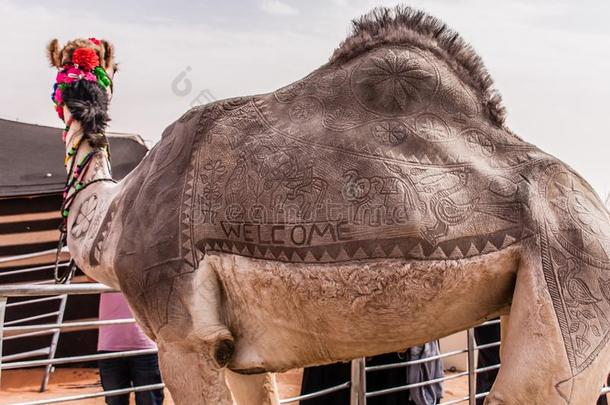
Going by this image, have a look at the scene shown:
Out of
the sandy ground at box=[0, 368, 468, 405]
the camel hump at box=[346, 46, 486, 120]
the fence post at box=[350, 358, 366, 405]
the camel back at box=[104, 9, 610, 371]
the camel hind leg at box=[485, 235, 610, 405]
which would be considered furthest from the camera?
A: the sandy ground at box=[0, 368, 468, 405]

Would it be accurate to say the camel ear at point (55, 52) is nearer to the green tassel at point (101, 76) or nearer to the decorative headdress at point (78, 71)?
the decorative headdress at point (78, 71)

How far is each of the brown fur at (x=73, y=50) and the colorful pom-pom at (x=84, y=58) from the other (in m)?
0.04

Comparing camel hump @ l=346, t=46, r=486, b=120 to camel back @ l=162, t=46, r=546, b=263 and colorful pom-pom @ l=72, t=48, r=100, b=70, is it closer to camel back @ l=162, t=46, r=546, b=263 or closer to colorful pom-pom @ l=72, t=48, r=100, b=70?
camel back @ l=162, t=46, r=546, b=263

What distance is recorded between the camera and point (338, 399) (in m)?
6.29

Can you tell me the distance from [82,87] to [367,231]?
239cm

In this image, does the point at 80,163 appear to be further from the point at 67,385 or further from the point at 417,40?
the point at 67,385

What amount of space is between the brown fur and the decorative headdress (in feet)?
0.13

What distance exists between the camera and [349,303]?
10.4 feet

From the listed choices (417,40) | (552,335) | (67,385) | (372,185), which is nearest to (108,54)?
(417,40)

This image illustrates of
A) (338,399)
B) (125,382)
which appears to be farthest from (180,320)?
(338,399)

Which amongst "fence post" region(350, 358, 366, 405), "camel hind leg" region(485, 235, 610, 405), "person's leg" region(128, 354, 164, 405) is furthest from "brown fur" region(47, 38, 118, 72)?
"camel hind leg" region(485, 235, 610, 405)

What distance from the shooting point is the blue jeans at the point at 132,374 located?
5.74m

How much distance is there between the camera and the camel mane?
11.3 ft

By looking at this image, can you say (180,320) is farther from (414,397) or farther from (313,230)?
(414,397)
